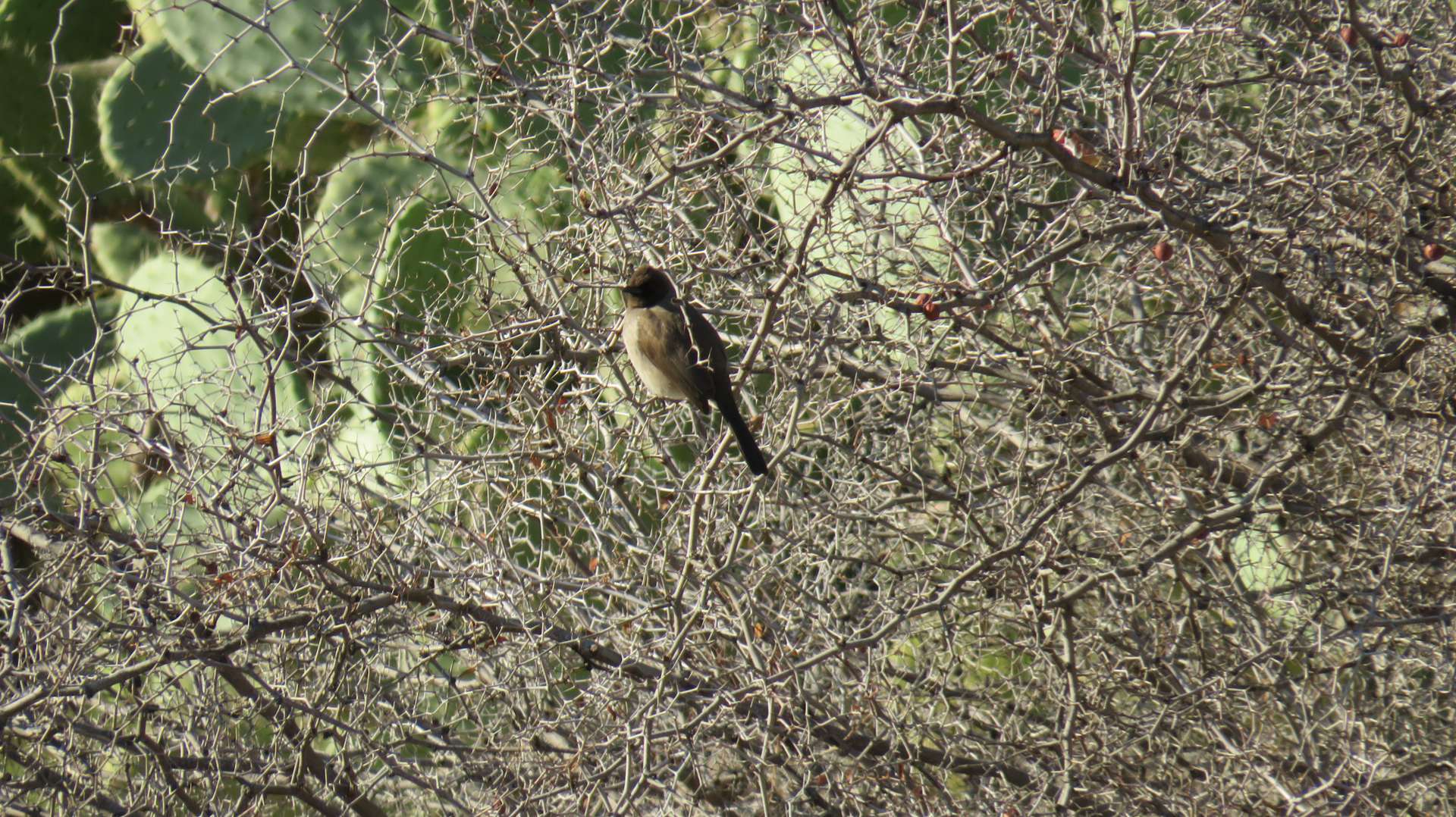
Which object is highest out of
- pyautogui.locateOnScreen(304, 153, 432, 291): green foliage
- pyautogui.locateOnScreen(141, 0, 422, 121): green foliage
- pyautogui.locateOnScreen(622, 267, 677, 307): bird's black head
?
pyautogui.locateOnScreen(141, 0, 422, 121): green foliage

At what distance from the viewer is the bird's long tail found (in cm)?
333

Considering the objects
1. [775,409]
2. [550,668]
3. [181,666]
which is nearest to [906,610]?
[775,409]

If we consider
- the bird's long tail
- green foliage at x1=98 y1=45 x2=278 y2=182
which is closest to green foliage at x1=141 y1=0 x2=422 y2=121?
green foliage at x1=98 y1=45 x2=278 y2=182

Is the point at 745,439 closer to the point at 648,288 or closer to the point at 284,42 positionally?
the point at 648,288

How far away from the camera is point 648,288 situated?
11.8 feet

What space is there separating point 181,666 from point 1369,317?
2.93 meters

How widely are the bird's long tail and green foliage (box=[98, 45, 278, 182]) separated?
303 cm

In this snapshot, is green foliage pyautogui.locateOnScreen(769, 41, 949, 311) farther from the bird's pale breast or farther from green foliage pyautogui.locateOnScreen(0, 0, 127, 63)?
green foliage pyautogui.locateOnScreen(0, 0, 127, 63)

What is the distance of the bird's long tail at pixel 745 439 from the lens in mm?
3326

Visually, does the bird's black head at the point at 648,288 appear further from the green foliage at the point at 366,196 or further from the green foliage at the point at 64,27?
the green foliage at the point at 64,27

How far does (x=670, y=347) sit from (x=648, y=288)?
18 centimetres

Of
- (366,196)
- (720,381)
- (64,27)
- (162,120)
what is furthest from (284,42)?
(720,381)

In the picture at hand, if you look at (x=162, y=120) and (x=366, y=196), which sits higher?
(x=162, y=120)

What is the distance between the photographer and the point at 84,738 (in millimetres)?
3533
